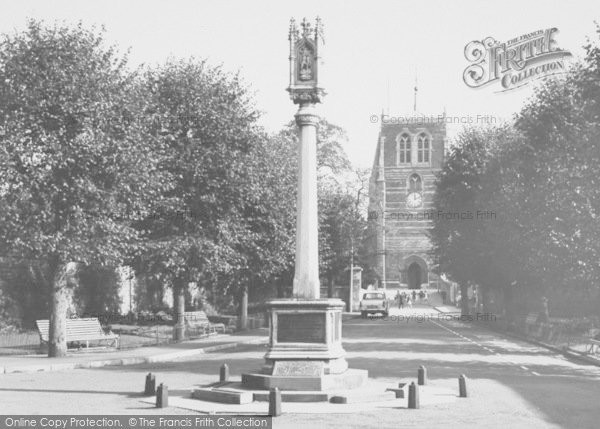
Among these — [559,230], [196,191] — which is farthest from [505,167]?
[196,191]

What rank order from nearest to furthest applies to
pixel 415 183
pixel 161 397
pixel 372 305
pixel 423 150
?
pixel 161 397 → pixel 372 305 → pixel 423 150 → pixel 415 183

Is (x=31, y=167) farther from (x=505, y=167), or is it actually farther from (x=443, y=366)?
(x=505, y=167)

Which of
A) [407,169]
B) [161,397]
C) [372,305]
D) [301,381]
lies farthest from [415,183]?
[161,397]

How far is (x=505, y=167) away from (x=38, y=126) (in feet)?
77.2

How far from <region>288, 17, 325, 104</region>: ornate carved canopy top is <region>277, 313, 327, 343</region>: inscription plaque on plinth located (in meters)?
4.25

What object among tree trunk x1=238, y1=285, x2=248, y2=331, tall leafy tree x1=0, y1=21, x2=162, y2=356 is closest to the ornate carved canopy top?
A: tall leafy tree x1=0, y1=21, x2=162, y2=356

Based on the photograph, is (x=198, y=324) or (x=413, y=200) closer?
(x=198, y=324)

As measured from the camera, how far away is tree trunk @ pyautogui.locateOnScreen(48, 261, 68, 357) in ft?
78.8

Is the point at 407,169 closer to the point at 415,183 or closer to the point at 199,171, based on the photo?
the point at 415,183

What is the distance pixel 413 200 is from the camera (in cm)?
11275

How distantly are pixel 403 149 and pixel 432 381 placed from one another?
9594 cm

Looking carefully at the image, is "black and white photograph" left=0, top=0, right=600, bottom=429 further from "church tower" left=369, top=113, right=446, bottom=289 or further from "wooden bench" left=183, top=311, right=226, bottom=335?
"church tower" left=369, top=113, right=446, bottom=289

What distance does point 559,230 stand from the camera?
29.8 metres

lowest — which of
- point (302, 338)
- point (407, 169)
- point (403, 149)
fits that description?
point (302, 338)
